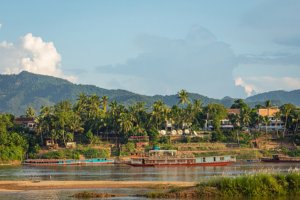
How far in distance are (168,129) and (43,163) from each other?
48.5 m

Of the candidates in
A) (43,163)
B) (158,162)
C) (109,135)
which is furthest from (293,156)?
(43,163)

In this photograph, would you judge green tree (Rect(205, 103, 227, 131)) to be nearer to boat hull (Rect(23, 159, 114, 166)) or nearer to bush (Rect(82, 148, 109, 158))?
bush (Rect(82, 148, 109, 158))

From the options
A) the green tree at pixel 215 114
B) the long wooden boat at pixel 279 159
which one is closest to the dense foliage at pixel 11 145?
the green tree at pixel 215 114

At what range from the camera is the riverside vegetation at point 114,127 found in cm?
15088

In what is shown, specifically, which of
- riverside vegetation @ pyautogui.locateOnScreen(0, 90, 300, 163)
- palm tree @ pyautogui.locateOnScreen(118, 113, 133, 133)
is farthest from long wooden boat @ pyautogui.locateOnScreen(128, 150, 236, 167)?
palm tree @ pyautogui.locateOnScreen(118, 113, 133, 133)

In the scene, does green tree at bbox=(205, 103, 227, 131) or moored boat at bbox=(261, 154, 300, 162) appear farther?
green tree at bbox=(205, 103, 227, 131)

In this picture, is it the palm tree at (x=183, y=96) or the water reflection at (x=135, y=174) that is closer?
the water reflection at (x=135, y=174)

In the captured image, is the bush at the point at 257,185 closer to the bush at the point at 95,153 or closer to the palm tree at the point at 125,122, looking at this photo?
the bush at the point at 95,153

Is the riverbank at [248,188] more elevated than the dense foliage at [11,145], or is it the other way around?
the dense foliage at [11,145]

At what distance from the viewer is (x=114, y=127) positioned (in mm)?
159000

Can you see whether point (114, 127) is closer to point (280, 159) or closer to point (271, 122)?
point (280, 159)

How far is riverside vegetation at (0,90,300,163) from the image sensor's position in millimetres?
150875

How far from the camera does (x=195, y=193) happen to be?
6150 centimetres

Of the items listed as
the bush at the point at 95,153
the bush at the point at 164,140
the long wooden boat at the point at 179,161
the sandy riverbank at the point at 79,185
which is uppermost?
the bush at the point at 164,140
